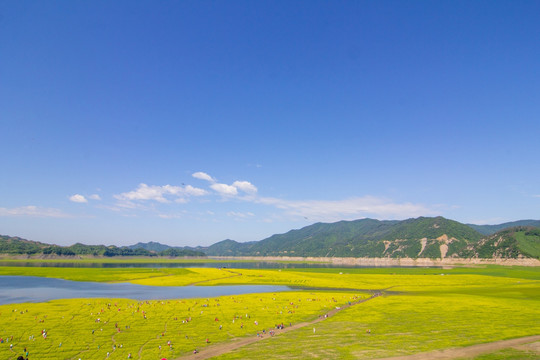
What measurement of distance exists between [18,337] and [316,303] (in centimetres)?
5583

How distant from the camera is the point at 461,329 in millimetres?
47812

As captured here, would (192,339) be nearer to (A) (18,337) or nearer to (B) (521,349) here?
(A) (18,337)

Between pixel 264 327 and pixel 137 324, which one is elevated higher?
pixel 137 324

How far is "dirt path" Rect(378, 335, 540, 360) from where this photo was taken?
115 ft

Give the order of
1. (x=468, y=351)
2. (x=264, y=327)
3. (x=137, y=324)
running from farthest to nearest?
(x=137, y=324)
(x=264, y=327)
(x=468, y=351)

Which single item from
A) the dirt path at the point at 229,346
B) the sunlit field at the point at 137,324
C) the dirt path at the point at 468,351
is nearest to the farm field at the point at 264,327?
the sunlit field at the point at 137,324

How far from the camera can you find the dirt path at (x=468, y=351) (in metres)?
35.0

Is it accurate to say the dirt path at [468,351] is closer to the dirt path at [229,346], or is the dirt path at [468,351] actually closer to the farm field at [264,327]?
the farm field at [264,327]

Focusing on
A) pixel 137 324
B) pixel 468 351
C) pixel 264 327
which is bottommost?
pixel 264 327

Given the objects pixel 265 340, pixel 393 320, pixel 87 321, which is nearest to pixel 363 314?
pixel 393 320

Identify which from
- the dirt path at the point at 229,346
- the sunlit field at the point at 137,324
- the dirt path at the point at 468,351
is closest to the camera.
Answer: the dirt path at the point at 468,351

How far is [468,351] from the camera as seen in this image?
3706 centimetres

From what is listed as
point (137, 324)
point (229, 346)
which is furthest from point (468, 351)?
point (137, 324)

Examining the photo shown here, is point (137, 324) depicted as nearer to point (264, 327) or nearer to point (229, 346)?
point (229, 346)
